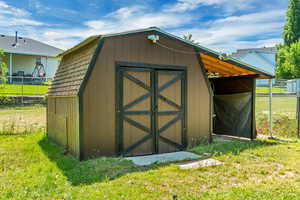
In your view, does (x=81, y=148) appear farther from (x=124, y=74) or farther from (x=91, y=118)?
(x=124, y=74)

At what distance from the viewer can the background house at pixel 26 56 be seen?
63.7 feet

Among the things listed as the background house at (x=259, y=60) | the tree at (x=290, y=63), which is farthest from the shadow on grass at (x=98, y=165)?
the background house at (x=259, y=60)

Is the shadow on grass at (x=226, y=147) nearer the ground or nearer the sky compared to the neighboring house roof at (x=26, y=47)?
nearer the ground

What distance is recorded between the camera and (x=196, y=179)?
157 inches

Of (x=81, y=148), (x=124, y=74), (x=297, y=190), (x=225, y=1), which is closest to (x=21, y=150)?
(x=81, y=148)

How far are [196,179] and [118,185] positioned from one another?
124cm

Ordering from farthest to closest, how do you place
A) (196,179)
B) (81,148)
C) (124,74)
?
1. (124,74)
2. (81,148)
3. (196,179)

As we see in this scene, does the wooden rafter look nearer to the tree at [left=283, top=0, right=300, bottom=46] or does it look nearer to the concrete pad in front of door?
the concrete pad in front of door

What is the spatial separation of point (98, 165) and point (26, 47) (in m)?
18.8

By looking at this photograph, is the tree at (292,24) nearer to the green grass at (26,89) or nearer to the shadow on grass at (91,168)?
the green grass at (26,89)

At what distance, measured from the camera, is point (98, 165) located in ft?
15.2

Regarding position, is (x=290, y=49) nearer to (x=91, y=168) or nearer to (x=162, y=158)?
(x=162, y=158)

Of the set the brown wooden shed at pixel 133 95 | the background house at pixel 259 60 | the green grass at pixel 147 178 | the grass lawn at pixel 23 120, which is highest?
the background house at pixel 259 60

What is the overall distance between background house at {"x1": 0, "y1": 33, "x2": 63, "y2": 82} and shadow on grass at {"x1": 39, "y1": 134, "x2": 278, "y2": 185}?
1559 centimetres
